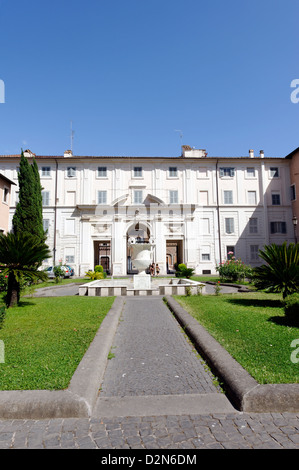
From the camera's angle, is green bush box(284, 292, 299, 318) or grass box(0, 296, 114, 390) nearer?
grass box(0, 296, 114, 390)

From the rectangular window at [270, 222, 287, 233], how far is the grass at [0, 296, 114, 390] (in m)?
29.0

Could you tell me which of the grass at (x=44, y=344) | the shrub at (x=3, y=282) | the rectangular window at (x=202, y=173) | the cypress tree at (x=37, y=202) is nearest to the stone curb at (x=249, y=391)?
the grass at (x=44, y=344)

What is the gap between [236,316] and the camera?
22.5 feet

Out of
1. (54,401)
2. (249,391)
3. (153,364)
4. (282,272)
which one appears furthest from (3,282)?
(249,391)

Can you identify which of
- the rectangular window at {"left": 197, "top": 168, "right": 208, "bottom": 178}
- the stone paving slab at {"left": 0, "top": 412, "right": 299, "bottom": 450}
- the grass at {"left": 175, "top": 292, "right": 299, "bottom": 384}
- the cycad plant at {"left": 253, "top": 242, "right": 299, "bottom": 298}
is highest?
the rectangular window at {"left": 197, "top": 168, "right": 208, "bottom": 178}

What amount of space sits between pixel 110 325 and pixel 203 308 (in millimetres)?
3327

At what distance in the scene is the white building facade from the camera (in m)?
31.2

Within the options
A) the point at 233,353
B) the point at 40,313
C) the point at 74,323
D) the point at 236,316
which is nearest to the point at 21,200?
the point at 40,313

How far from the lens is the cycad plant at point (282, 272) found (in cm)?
775

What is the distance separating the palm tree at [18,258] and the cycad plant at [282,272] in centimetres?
697

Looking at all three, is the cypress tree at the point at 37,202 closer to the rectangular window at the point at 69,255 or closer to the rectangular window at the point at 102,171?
the rectangular window at the point at 69,255

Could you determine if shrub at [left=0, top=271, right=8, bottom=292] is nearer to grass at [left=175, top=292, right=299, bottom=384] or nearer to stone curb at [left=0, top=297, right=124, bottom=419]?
grass at [left=175, top=292, right=299, bottom=384]

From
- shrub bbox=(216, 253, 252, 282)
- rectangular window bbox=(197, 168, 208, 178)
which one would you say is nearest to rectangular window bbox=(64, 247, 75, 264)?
rectangular window bbox=(197, 168, 208, 178)
